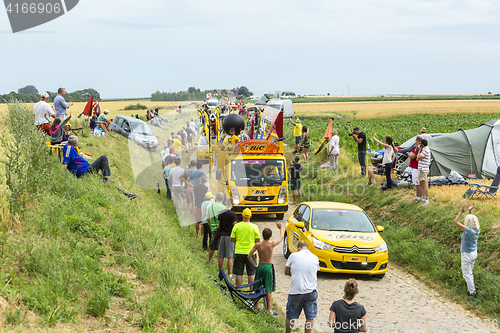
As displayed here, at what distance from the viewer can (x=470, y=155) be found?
54.6 feet

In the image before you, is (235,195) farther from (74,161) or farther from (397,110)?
(397,110)

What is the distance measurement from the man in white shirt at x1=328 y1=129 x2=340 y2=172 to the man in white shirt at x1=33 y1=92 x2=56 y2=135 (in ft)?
42.2

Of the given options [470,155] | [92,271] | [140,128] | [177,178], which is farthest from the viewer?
[140,128]

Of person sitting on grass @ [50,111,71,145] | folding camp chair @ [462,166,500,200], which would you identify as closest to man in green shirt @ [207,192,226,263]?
person sitting on grass @ [50,111,71,145]

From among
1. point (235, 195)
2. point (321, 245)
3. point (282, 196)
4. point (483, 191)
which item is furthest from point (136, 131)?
point (483, 191)

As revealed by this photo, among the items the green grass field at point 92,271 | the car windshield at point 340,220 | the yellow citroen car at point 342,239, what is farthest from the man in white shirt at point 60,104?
the car windshield at point 340,220

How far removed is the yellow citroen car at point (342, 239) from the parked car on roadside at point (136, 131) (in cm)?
1719

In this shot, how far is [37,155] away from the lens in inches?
323

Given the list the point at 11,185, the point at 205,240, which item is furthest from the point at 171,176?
the point at 11,185

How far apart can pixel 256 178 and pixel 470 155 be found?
30.1 feet

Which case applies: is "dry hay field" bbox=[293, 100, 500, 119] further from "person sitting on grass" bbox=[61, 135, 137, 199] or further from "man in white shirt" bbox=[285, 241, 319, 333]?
"man in white shirt" bbox=[285, 241, 319, 333]

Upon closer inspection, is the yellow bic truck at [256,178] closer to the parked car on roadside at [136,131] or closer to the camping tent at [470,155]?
the camping tent at [470,155]

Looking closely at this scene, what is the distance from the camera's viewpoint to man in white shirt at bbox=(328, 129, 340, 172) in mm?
19938

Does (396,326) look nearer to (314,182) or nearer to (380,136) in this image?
(314,182)
